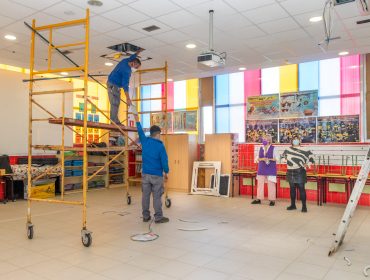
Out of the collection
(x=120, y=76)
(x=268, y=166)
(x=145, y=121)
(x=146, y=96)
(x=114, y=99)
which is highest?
(x=146, y=96)

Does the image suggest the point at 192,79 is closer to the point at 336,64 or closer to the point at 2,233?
the point at 336,64

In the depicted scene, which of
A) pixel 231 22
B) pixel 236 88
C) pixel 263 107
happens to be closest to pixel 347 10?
pixel 231 22

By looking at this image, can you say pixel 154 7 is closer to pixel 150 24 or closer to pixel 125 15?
pixel 125 15

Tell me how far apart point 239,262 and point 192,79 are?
853 cm

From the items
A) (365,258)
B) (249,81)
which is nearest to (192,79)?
(249,81)

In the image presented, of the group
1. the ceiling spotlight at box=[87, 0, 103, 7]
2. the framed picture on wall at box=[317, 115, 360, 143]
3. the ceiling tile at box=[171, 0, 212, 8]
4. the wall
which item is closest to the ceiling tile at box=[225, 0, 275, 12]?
the ceiling tile at box=[171, 0, 212, 8]

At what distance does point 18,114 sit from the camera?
8.96 m

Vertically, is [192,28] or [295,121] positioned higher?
[192,28]

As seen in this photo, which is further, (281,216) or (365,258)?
(281,216)

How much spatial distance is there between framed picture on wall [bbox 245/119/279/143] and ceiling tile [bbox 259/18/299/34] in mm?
3421

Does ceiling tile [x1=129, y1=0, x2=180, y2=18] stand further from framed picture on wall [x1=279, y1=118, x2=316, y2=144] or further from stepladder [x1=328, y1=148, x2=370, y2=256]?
framed picture on wall [x1=279, y1=118, x2=316, y2=144]

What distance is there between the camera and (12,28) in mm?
5988

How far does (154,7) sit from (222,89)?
6.17 meters

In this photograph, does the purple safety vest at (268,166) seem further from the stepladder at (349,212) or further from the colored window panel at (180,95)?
the colored window panel at (180,95)
